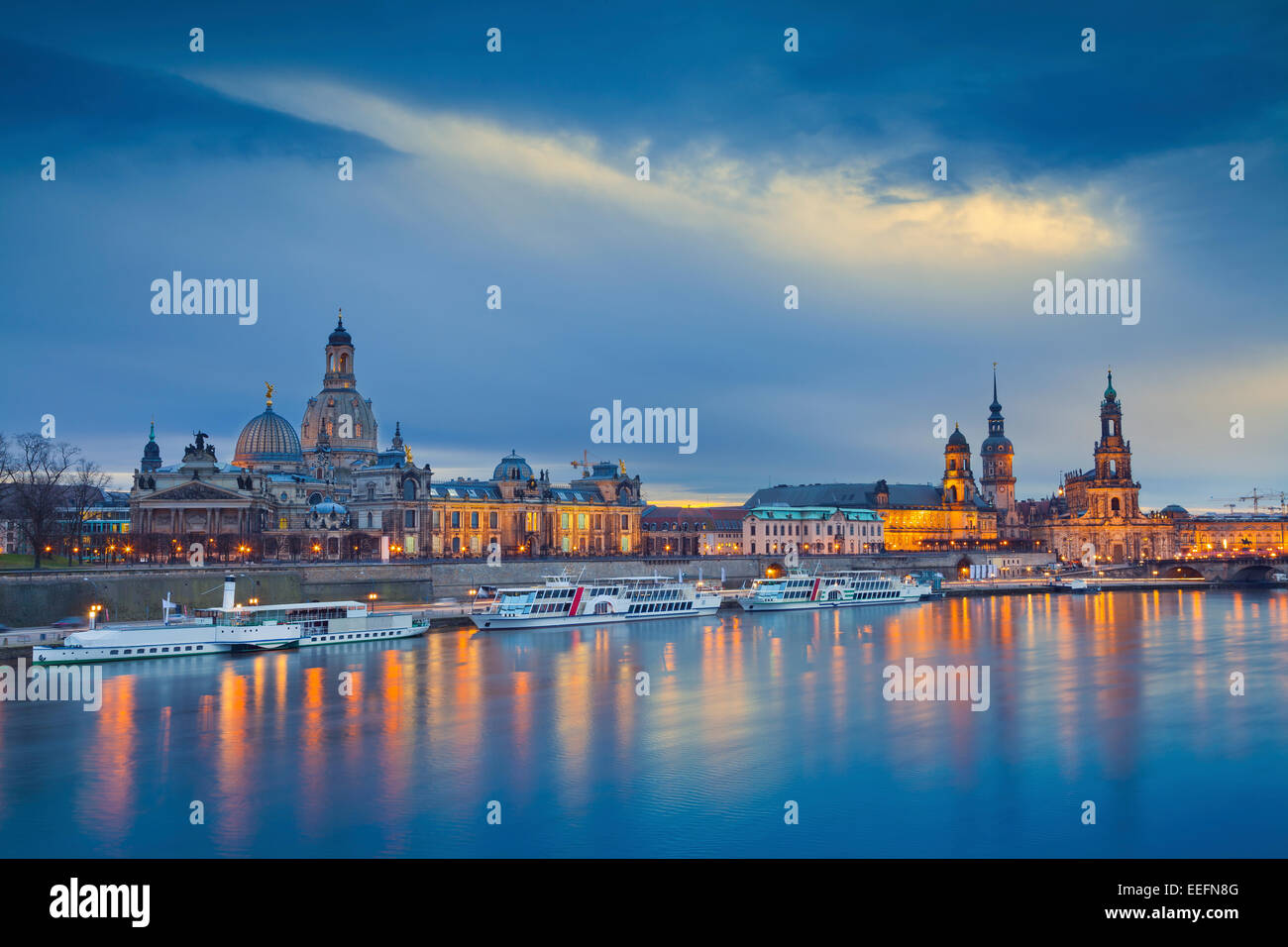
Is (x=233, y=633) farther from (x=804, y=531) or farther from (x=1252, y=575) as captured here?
(x=1252, y=575)

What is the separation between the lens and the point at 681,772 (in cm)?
2827

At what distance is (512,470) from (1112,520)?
8013 centimetres

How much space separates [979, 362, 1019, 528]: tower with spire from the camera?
16250 centimetres

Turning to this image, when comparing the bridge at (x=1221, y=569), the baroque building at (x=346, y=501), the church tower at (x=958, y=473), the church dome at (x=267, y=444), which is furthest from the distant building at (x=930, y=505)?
the church dome at (x=267, y=444)

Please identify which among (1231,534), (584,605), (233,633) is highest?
(1231,534)

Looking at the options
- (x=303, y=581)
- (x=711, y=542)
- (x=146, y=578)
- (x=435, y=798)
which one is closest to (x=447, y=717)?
(x=435, y=798)

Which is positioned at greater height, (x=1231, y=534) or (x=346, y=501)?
(x=346, y=501)

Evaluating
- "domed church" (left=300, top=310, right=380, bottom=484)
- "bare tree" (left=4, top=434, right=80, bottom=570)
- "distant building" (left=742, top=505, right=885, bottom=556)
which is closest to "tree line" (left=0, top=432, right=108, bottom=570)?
"bare tree" (left=4, top=434, right=80, bottom=570)

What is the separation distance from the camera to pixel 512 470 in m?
106

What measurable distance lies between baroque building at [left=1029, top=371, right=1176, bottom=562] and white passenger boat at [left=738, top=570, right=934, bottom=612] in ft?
197

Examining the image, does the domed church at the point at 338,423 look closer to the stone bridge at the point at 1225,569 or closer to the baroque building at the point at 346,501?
the baroque building at the point at 346,501

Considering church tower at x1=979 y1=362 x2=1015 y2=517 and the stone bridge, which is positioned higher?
church tower at x1=979 y1=362 x2=1015 y2=517

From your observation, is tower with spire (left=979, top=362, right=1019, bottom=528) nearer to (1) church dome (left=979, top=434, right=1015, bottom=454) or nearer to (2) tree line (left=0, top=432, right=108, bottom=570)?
(1) church dome (left=979, top=434, right=1015, bottom=454)

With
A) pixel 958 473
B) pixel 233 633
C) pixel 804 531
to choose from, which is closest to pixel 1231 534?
pixel 958 473
